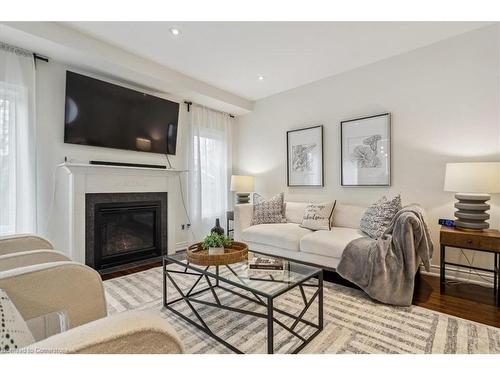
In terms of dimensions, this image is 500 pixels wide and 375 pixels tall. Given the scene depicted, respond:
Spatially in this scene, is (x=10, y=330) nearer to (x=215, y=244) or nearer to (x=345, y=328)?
(x=215, y=244)

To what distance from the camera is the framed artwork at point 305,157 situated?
3692mm

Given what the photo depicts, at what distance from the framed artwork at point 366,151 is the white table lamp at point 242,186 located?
59.4 inches

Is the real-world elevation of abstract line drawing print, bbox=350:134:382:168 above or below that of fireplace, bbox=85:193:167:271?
above

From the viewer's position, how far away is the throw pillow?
3066 mm

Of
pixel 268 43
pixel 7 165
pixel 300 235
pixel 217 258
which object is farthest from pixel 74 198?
pixel 268 43

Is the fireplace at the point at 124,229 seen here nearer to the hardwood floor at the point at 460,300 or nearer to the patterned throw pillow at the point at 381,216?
the hardwood floor at the point at 460,300

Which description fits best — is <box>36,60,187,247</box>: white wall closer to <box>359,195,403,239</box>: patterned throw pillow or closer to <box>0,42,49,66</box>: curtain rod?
<box>0,42,49,66</box>: curtain rod

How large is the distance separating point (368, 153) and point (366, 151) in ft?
0.12

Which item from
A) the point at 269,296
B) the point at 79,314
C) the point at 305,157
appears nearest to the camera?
the point at 79,314

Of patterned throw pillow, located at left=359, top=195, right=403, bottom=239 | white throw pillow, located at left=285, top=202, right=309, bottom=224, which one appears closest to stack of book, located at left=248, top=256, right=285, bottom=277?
Result: patterned throw pillow, located at left=359, top=195, right=403, bottom=239

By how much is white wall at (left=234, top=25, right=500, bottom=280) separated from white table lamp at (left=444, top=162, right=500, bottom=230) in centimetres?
31

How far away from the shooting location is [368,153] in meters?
3.20
